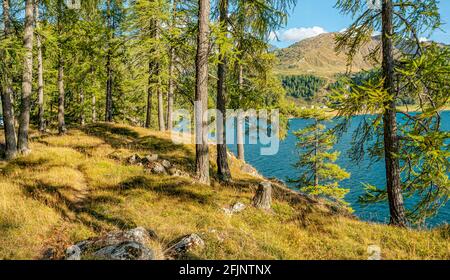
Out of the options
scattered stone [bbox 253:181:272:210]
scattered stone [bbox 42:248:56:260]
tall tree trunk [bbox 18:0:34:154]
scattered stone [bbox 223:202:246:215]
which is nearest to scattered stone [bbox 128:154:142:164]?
tall tree trunk [bbox 18:0:34:154]

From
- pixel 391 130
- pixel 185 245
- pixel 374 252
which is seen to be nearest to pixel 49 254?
pixel 185 245

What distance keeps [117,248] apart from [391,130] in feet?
26.4

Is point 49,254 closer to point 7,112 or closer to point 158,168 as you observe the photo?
point 158,168

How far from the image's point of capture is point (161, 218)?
859 centimetres

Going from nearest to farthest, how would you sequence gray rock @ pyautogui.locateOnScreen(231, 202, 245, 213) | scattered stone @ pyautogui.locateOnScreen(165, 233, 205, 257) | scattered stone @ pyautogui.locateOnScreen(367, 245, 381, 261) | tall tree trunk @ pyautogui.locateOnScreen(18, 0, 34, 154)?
1. scattered stone @ pyautogui.locateOnScreen(165, 233, 205, 257)
2. scattered stone @ pyautogui.locateOnScreen(367, 245, 381, 261)
3. gray rock @ pyautogui.locateOnScreen(231, 202, 245, 213)
4. tall tree trunk @ pyautogui.locateOnScreen(18, 0, 34, 154)

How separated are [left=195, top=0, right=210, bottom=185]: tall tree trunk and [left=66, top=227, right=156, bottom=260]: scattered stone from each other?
5425 millimetres

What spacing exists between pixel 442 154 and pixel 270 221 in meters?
4.58

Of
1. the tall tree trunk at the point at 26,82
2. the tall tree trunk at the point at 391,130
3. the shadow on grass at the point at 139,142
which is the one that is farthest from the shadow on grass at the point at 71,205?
the tall tree trunk at the point at 391,130

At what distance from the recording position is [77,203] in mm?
9367

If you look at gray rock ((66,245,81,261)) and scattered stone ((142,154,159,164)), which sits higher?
scattered stone ((142,154,159,164))

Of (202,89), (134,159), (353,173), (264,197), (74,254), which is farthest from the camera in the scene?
(353,173)

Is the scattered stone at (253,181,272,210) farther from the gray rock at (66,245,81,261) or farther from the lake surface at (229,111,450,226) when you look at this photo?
the lake surface at (229,111,450,226)
